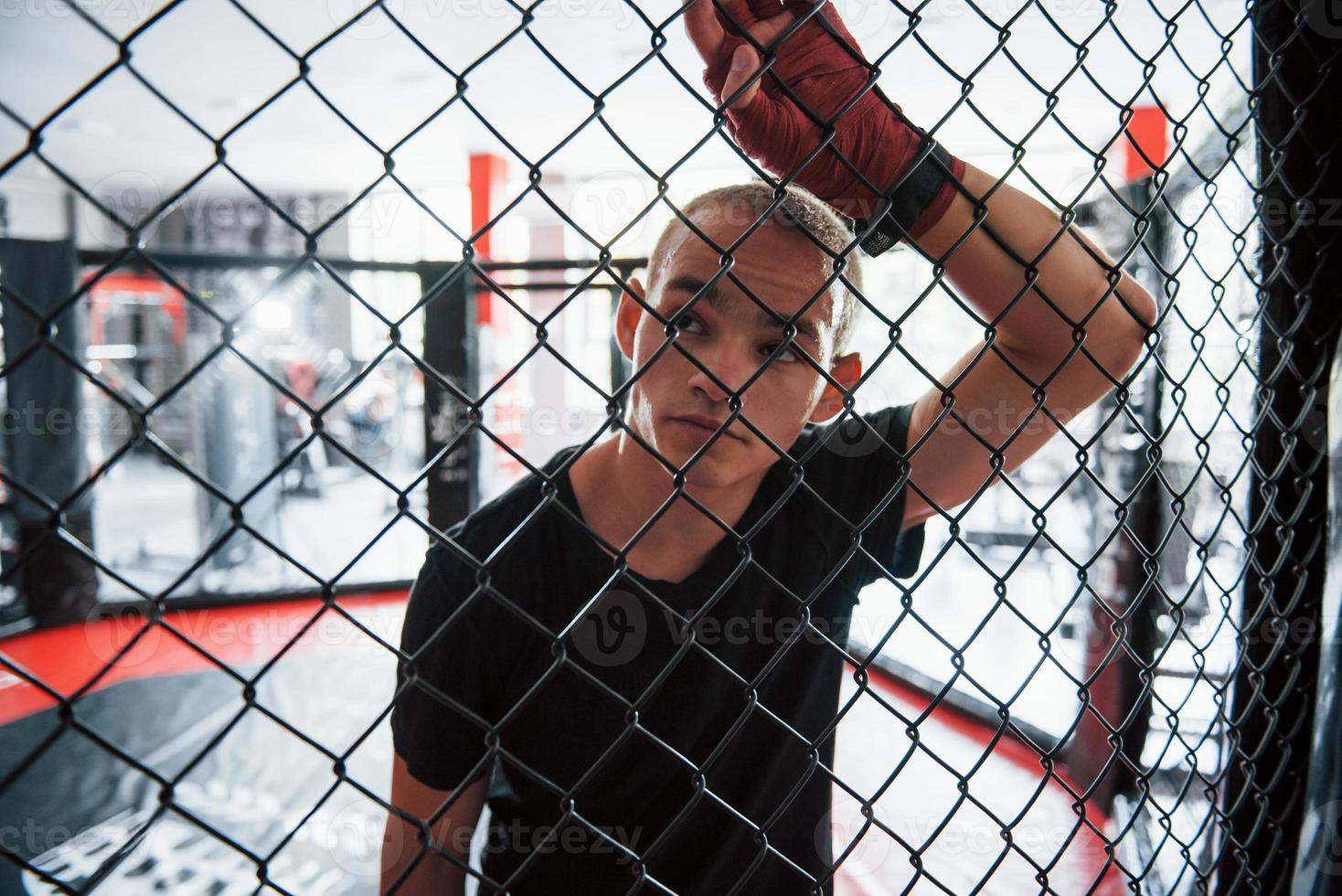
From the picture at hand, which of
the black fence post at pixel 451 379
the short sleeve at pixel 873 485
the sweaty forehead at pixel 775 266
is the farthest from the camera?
the black fence post at pixel 451 379

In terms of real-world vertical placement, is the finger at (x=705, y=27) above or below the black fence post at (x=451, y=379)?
above

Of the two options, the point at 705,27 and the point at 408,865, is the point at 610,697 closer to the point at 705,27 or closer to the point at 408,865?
the point at 408,865

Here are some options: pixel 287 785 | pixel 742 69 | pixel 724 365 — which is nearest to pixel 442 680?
pixel 724 365

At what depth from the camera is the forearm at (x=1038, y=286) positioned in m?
0.82

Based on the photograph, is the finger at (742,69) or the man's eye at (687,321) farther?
the man's eye at (687,321)

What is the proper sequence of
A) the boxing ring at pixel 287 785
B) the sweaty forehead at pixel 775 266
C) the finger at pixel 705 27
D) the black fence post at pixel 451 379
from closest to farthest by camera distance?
the finger at pixel 705 27 < the sweaty forehead at pixel 775 266 < the boxing ring at pixel 287 785 < the black fence post at pixel 451 379

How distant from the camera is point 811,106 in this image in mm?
708

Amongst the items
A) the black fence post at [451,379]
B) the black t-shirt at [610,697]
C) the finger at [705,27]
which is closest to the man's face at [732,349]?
the black t-shirt at [610,697]

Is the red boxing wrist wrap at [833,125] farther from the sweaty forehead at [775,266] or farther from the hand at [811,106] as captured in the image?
the sweaty forehead at [775,266]

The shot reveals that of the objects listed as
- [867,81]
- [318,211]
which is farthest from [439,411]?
[318,211]

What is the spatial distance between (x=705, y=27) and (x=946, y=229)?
0.33 m

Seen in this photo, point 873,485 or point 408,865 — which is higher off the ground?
point 873,485

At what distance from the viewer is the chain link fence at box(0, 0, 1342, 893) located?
2.26 feet

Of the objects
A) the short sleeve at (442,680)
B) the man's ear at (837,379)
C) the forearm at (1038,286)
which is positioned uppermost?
the forearm at (1038,286)
